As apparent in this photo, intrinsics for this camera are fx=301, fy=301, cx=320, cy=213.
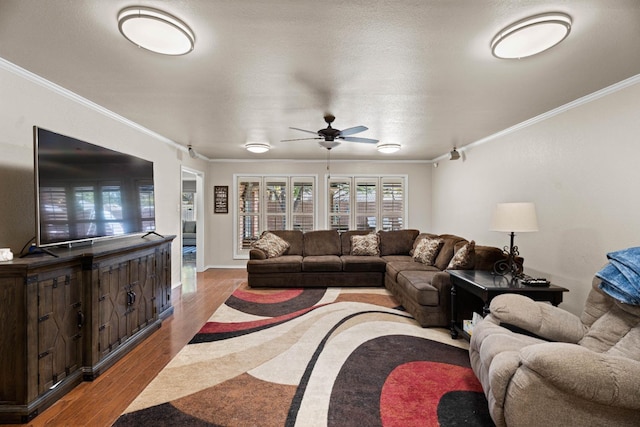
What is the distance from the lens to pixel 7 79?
2.35 m

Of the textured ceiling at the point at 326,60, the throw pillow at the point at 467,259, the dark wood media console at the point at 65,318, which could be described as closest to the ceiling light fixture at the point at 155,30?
the textured ceiling at the point at 326,60

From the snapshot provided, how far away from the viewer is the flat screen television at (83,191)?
2.25 metres

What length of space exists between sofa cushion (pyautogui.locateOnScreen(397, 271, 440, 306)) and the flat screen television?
129 inches

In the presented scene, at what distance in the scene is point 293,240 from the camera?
5.96 meters

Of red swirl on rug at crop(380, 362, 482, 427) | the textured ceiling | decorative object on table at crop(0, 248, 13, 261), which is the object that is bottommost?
red swirl on rug at crop(380, 362, 482, 427)

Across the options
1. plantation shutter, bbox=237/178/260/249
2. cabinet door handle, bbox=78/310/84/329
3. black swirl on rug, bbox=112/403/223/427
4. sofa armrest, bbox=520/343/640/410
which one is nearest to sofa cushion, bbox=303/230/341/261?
plantation shutter, bbox=237/178/260/249

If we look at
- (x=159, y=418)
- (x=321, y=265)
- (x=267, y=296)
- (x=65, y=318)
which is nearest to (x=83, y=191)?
(x=65, y=318)

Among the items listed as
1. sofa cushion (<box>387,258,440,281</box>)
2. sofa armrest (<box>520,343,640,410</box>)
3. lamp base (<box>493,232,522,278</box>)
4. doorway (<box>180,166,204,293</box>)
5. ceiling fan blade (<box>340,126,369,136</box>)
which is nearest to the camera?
sofa armrest (<box>520,343,640,410</box>)

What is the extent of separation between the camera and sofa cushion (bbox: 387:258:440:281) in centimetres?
441

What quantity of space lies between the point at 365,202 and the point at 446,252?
288 centimetres

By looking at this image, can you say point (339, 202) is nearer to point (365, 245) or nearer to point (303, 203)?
point (303, 203)

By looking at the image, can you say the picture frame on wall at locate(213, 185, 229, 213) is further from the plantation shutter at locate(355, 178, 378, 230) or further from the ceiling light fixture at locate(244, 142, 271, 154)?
the plantation shutter at locate(355, 178, 378, 230)

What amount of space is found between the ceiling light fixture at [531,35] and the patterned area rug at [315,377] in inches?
94.7

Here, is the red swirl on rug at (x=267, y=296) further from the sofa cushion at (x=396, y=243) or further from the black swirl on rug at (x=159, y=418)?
the black swirl on rug at (x=159, y=418)
